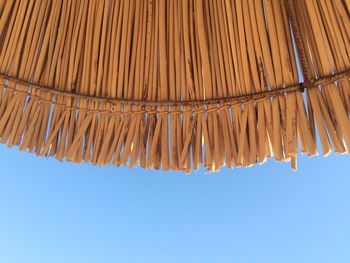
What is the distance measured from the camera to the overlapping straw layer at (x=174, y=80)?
37.9 inches

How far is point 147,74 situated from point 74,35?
0.76ft

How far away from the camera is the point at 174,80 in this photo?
45.5 inches

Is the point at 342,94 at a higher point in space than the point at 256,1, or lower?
lower

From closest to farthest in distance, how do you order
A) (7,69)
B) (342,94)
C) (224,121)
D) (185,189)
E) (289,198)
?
(342,94)
(224,121)
(7,69)
(289,198)
(185,189)

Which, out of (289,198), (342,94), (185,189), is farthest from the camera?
(185,189)

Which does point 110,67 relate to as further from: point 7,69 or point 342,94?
point 342,94

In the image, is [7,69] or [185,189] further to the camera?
[185,189]

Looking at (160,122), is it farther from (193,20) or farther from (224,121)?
(193,20)

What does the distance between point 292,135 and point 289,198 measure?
3694mm

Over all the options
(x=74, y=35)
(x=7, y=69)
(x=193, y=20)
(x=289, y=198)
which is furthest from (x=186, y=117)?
(x=289, y=198)

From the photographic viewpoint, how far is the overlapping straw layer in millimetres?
962

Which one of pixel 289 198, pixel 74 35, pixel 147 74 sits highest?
pixel 289 198

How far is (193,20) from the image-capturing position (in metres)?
1.18

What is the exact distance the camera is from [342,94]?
3.04 ft
